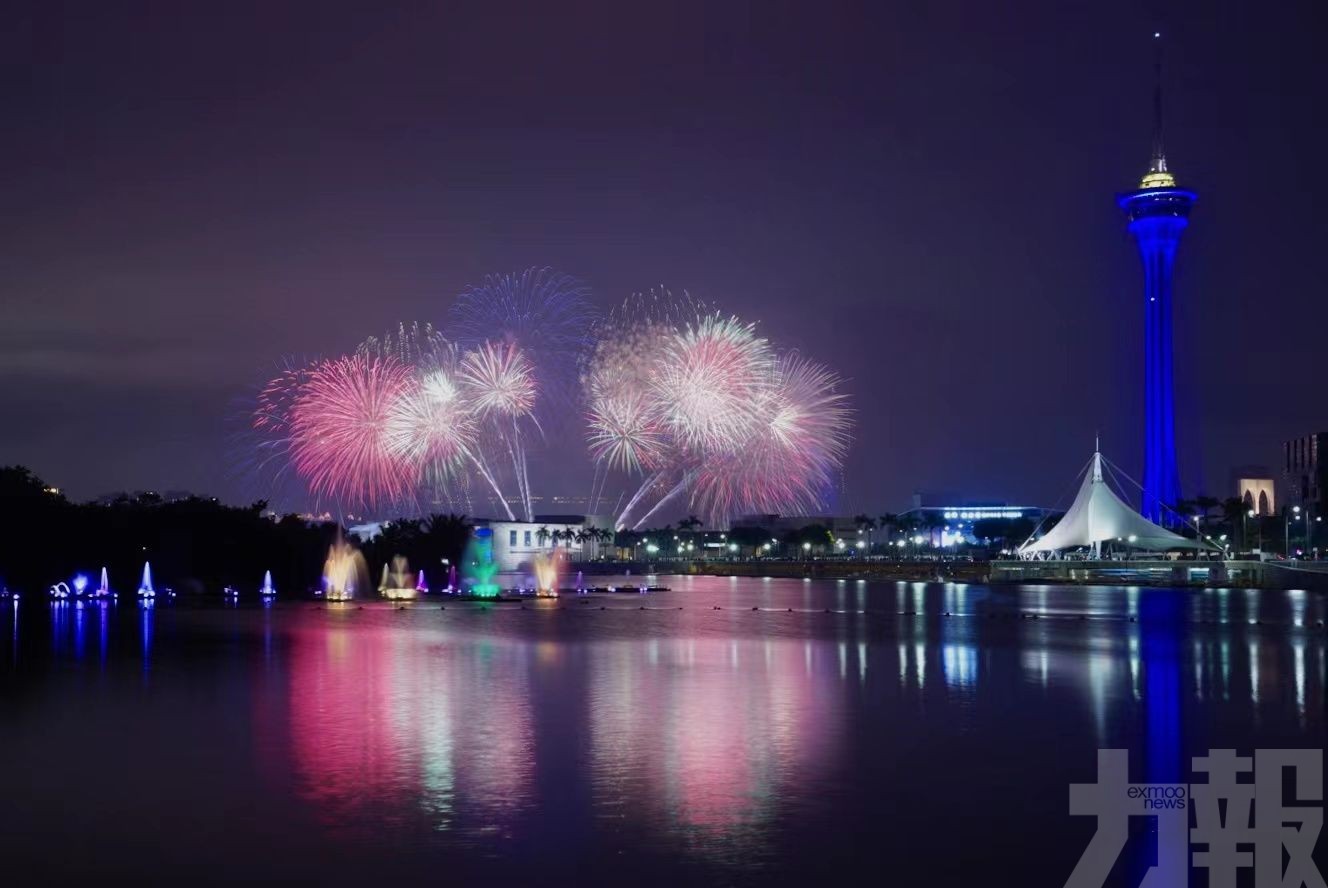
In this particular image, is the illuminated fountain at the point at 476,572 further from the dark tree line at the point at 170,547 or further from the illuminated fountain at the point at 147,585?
the illuminated fountain at the point at 147,585

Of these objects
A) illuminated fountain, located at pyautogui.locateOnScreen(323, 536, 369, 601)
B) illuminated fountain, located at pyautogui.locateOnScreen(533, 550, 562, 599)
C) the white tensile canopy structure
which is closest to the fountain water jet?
illuminated fountain, located at pyautogui.locateOnScreen(323, 536, 369, 601)

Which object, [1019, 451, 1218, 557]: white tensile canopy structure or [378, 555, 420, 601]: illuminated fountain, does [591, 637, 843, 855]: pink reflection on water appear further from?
[1019, 451, 1218, 557]: white tensile canopy structure

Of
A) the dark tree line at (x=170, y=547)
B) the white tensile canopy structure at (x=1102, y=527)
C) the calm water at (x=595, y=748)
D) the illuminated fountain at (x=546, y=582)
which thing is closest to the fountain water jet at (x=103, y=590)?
the dark tree line at (x=170, y=547)

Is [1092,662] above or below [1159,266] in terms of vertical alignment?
below

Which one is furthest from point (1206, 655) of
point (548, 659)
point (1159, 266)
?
point (1159, 266)

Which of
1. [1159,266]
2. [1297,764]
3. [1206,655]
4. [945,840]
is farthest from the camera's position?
[1159,266]

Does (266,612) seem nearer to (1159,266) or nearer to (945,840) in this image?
(945,840)
